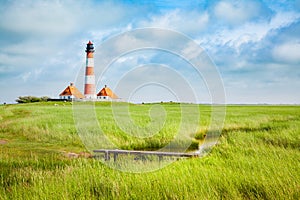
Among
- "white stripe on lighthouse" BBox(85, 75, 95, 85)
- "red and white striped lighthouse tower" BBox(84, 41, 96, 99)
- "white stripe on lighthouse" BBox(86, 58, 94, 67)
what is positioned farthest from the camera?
"white stripe on lighthouse" BBox(86, 58, 94, 67)

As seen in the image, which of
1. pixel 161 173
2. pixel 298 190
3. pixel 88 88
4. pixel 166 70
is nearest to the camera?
pixel 298 190

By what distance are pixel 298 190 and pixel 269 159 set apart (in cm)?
297

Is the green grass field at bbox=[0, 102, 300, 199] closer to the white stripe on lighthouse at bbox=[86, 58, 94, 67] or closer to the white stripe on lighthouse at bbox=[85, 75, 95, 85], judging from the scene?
the white stripe on lighthouse at bbox=[85, 75, 95, 85]

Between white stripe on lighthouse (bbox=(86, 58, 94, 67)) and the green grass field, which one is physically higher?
white stripe on lighthouse (bbox=(86, 58, 94, 67))

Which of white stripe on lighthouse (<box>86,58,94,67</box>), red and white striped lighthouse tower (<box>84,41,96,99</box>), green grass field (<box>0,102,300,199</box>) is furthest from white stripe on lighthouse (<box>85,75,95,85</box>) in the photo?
green grass field (<box>0,102,300,199</box>)

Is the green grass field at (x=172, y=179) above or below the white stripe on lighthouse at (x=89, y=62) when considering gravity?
below

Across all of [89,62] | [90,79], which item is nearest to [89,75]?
[90,79]

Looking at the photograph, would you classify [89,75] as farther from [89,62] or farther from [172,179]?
[172,179]

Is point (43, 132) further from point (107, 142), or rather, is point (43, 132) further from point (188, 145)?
point (188, 145)

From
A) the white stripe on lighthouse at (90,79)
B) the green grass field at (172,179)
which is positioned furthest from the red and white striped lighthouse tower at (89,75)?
the green grass field at (172,179)

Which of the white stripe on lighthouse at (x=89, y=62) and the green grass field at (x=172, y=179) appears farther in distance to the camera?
the white stripe on lighthouse at (x=89, y=62)

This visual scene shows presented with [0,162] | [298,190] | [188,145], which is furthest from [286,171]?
[0,162]

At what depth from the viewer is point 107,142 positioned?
1402 cm

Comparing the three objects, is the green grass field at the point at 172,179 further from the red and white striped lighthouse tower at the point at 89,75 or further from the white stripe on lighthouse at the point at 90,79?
the red and white striped lighthouse tower at the point at 89,75
